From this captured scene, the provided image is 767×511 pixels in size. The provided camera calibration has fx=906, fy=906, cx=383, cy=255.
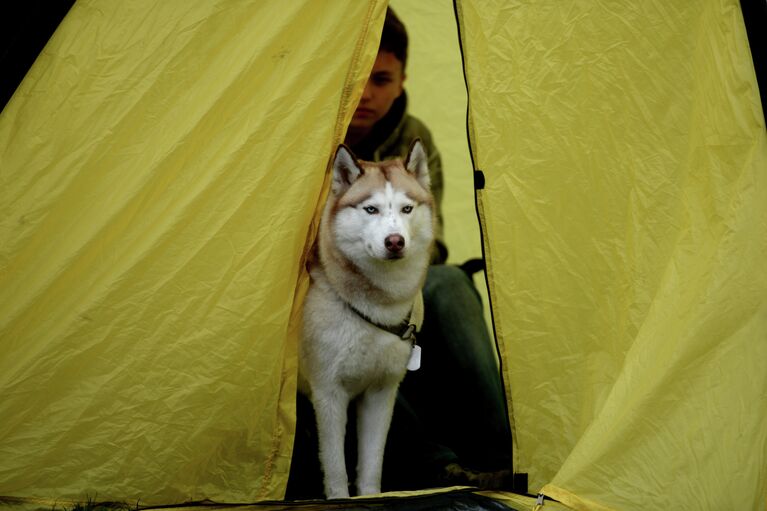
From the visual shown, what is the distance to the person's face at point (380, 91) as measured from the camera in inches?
160

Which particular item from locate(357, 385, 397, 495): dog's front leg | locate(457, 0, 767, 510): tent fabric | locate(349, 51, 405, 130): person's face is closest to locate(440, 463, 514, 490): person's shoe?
locate(457, 0, 767, 510): tent fabric

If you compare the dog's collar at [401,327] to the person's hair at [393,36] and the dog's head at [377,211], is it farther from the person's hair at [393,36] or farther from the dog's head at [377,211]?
the person's hair at [393,36]

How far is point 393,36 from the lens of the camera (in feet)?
13.3

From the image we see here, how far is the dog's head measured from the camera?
10.2 ft

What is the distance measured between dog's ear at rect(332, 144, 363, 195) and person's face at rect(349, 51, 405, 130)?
3.08 feet

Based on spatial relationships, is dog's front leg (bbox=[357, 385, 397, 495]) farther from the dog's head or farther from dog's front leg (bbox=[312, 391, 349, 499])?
the dog's head

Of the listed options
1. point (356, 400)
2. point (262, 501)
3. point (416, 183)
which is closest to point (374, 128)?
point (416, 183)

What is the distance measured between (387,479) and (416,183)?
121cm

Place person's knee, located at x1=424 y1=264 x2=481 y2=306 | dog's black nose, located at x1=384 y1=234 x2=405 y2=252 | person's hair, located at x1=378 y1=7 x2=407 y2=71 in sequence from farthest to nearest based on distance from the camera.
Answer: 1. person's hair, located at x1=378 y1=7 x2=407 y2=71
2. person's knee, located at x1=424 y1=264 x2=481 y2=306
3. dog's black nose, located at x1=384 y1=234 x2=405 y2=252

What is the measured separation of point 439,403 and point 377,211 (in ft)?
3.48

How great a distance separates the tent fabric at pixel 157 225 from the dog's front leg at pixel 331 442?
275mm

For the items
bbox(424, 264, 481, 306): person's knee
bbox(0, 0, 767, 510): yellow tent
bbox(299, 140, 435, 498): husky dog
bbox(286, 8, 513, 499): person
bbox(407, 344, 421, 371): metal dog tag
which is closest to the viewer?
bbox(0, 0, 767, 510): yellow tent

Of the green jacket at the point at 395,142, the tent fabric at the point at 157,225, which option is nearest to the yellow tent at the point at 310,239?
the tent fabric at the point at 157,225

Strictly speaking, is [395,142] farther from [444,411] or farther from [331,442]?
[331,442]
